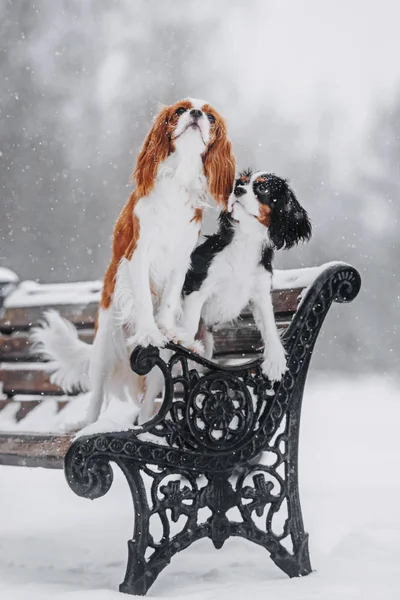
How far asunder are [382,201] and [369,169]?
0.40 metres

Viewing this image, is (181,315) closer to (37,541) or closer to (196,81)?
(37,541)

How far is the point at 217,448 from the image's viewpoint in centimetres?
153

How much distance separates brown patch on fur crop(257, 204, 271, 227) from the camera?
156 cm

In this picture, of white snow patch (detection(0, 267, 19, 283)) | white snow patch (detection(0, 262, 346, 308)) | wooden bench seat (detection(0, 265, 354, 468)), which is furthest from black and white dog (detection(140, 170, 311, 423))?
white snow patch (detection(0, 267, 19, 283))

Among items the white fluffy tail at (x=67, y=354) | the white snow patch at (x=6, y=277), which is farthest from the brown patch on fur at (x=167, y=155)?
the white snow patch at (x=6, y=277)

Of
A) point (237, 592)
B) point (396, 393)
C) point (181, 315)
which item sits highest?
point (181, 315)

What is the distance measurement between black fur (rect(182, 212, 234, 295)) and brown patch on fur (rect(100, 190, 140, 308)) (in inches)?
5.3

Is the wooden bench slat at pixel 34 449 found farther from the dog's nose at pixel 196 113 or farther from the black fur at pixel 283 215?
the dog's nose at pixel 196 113

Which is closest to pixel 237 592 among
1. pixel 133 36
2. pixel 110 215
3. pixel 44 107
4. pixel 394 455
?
pixel 394 455

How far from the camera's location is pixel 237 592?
1.42m

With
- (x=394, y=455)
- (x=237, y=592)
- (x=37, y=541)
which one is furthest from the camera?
(x=394, y=455)

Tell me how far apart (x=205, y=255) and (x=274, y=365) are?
0.28m

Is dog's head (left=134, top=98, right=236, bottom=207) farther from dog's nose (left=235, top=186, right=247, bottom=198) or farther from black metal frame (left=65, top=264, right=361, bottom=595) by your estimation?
black metal frame (left=65, top=264, right=361, bottom=595)


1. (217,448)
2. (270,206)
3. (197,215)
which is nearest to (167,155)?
(197,215)
